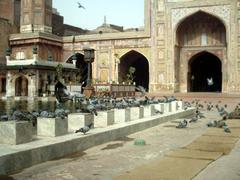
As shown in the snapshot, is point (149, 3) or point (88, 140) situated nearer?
point (88, 140)

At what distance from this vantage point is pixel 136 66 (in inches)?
1223

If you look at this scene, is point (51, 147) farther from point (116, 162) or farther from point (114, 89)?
point (114, 89)

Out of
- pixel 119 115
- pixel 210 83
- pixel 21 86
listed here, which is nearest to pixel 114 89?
pixel 21 86

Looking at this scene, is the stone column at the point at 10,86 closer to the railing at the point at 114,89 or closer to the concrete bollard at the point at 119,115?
the railing at the point at 114,89

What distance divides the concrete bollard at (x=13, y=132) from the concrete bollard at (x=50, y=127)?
22.3 inches

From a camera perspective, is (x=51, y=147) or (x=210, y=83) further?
(x=210, y=83)

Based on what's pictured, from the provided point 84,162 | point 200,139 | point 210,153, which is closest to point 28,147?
point 84,162

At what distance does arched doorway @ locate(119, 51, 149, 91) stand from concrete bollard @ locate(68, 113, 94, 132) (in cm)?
2146

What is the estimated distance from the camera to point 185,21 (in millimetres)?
26000

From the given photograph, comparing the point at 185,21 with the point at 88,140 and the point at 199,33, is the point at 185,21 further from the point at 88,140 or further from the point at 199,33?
the point at 88,140

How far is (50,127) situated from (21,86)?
18.1 m

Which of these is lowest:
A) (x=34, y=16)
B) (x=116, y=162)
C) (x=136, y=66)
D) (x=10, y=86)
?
(x=116, y=162)

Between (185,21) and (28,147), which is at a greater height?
(185,21)

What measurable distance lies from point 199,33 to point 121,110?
2067cm
